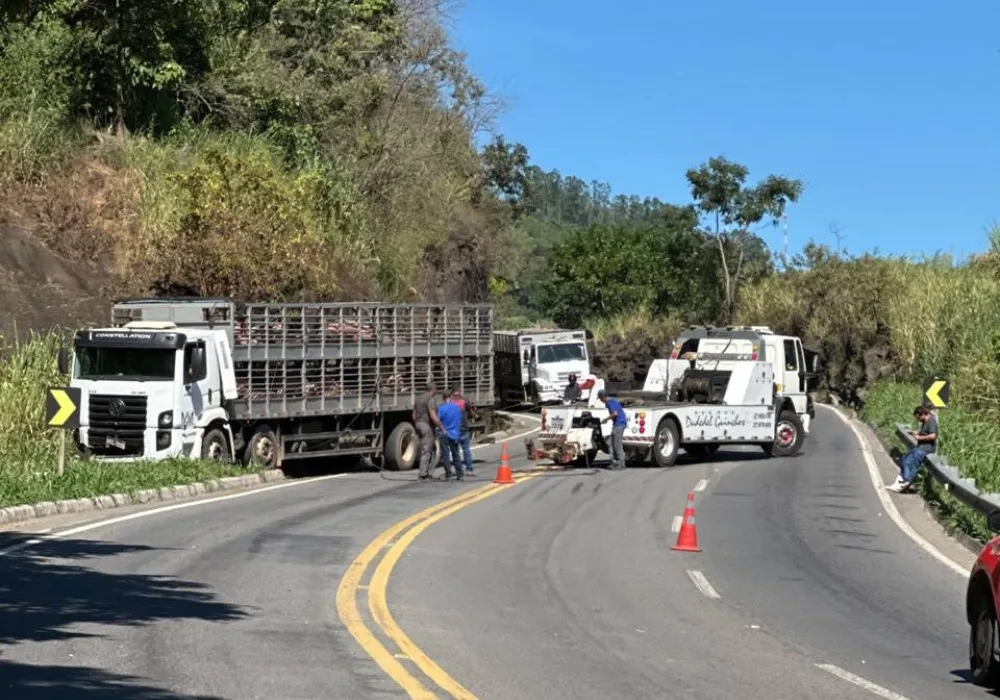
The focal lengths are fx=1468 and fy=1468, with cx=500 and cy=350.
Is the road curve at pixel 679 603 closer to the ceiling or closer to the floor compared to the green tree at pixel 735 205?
closer to the floor

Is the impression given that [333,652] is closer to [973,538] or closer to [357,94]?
[973,538]

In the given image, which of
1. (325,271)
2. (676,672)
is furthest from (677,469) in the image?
(676,672)

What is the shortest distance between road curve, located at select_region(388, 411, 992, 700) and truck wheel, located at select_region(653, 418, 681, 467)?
24.8 ft

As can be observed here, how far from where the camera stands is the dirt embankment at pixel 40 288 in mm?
31719

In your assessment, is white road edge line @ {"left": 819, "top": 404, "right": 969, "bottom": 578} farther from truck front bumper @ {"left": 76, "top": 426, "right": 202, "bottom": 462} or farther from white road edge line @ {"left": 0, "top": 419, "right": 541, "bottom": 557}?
truck front bumper @ {"left": 76, "top": 426, "right": 202, "bottom": 462}

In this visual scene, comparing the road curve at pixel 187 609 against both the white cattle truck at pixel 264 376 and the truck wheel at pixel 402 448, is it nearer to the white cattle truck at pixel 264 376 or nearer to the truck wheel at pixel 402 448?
the white cattle truck at pixel 264 376

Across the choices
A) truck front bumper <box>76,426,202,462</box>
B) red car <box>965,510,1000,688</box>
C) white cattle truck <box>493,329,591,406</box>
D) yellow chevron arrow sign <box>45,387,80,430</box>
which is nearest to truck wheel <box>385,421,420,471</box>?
truck front bumper <box>76,426,202,462</box>

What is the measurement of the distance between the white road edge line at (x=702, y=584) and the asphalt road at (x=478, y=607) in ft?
0.14

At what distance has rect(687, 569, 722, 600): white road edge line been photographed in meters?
13.7

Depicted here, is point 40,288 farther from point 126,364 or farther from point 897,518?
point 897,518

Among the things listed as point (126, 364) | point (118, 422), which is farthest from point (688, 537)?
point (126, 364)

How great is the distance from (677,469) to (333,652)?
21.8 m

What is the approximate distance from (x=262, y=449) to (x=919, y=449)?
11474 mm

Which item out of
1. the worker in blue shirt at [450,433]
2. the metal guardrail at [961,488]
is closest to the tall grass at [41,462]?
the worker in blue shirt at [450,433]
